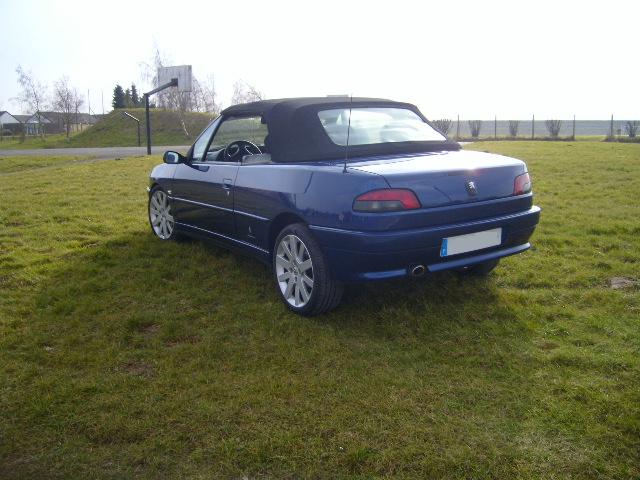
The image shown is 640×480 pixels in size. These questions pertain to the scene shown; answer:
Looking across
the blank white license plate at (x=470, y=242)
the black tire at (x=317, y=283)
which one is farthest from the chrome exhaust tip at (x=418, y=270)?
the black tire at (x=317, y=283)

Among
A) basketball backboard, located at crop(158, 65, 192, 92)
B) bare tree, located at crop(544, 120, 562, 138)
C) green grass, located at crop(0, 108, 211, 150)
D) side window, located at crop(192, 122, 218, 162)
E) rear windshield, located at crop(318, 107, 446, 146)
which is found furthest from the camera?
green grass, located at crop(0, 108, 211, 150)

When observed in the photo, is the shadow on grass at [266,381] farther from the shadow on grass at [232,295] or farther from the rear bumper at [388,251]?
the rear bumper at [388,251]

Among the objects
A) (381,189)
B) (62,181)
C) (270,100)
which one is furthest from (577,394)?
(62,181)

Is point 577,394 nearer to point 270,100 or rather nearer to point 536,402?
point 536,402

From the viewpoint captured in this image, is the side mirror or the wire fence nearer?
the side mirror

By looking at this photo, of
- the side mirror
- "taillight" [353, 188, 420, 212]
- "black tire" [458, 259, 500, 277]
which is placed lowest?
"black tire" [458, 259, 500, 277]

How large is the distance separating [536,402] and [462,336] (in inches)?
34.0

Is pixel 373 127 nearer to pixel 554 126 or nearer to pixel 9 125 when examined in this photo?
pixel 554 126

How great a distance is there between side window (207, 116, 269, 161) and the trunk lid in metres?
1.45

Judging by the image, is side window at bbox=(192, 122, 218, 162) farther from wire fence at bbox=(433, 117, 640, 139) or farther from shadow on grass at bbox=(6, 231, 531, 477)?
wire fence at bbox=(433, 117, 640, 139)

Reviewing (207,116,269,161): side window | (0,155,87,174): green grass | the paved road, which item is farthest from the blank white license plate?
the paved road

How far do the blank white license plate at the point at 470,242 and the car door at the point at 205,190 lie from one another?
1.96 metres

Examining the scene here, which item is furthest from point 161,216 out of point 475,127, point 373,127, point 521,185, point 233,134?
point 475,127

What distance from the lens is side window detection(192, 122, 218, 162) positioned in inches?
217
